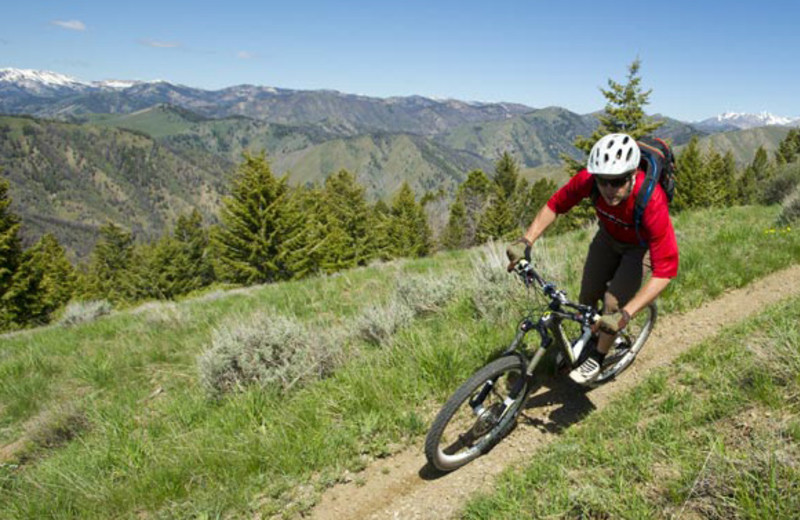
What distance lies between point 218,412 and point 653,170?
520 cm

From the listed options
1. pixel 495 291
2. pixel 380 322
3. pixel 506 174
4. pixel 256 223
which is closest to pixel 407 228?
pixel 506 174

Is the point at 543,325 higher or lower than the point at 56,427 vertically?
higher

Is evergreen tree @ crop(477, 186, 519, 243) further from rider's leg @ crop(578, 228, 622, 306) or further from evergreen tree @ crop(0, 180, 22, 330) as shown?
rider's leg @ crop(578, 228, 622, 306)

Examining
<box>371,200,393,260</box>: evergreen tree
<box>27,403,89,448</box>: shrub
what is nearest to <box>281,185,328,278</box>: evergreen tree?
<box>371,200,393,260</box>: evergreen tree

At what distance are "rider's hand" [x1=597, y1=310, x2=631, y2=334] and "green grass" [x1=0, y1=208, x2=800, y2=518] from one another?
110 centimetres

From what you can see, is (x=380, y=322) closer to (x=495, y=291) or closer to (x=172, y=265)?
(x=495, y=291)

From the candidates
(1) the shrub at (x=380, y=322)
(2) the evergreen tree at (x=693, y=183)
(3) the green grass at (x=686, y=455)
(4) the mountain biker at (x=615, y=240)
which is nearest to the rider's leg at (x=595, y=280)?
(4) the mountain biker at (x=615, y=240)

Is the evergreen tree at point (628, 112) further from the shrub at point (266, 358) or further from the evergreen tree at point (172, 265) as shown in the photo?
the evergreen tree at point (172, 265)

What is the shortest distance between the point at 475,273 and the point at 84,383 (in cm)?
671

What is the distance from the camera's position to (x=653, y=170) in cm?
375

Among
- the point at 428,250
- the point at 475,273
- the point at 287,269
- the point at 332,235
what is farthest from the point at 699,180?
the point at 475,273

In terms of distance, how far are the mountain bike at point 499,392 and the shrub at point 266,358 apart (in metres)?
2.16

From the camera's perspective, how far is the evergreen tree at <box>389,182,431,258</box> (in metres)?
51.2

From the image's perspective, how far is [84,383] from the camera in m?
6.72
